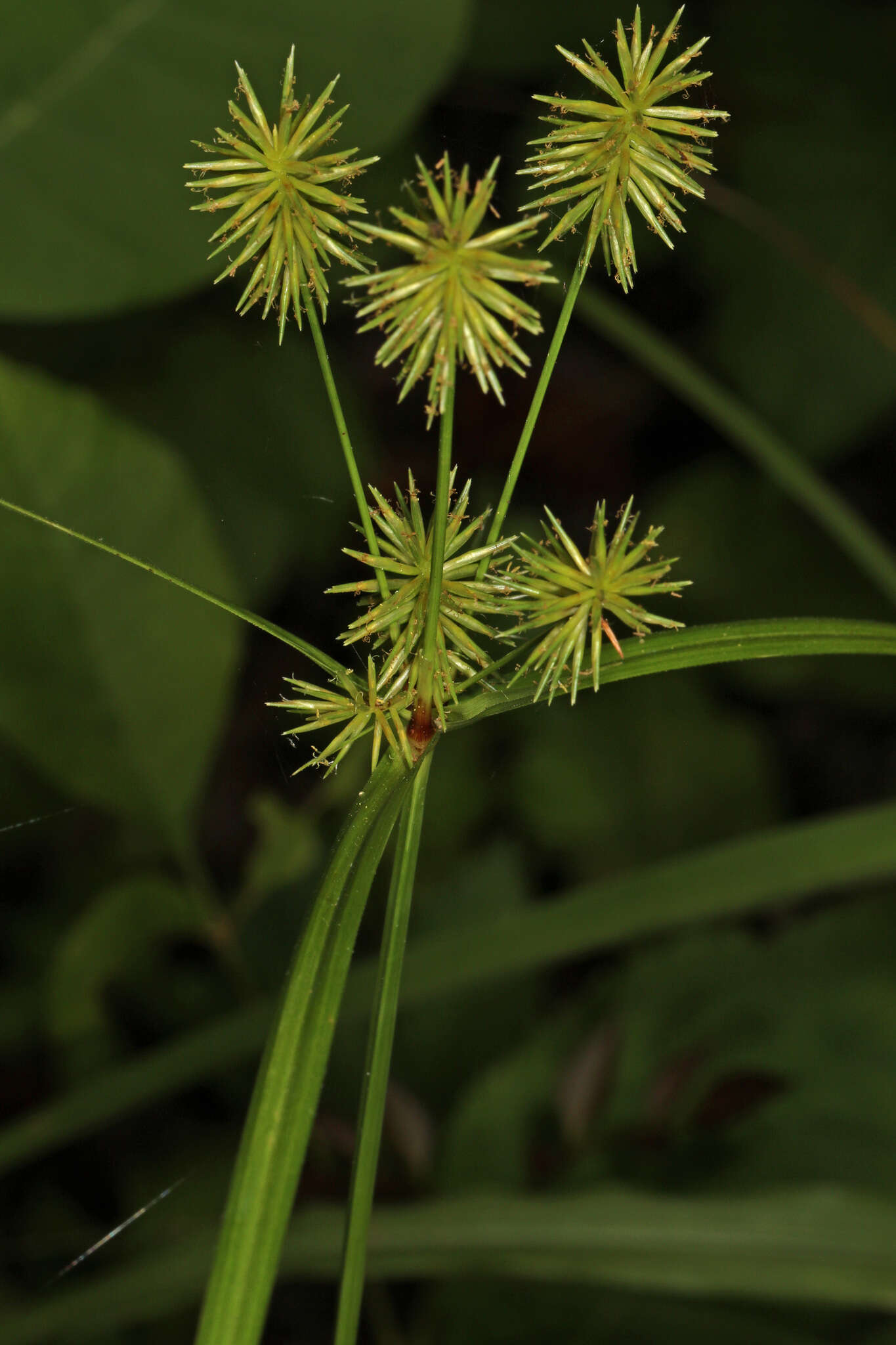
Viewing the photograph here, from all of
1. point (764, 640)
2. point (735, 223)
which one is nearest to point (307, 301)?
point (764, 640)

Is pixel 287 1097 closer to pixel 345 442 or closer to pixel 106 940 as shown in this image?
pixel 345 442

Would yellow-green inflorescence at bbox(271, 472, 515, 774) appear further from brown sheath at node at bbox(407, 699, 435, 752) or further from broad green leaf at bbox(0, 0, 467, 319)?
broad green leaf at bbox(0, 0, 467, 319)

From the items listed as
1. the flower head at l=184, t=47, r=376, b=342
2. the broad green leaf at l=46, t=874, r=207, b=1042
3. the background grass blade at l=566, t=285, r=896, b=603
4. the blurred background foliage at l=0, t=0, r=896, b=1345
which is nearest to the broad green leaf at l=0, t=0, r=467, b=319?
the blurred background foliage at l=0, t=0, r=896, b=1345

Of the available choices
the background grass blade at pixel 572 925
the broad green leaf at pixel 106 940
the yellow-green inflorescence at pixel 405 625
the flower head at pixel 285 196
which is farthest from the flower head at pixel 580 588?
the broad green leaf at pixel 106 940

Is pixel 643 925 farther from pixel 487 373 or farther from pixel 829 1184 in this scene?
pixel 487 373

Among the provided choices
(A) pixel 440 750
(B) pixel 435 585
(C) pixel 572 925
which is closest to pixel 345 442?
(B) pixel 435 585

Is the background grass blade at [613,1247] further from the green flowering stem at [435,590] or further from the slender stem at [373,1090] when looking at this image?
the green flowering stem at [435,590]
